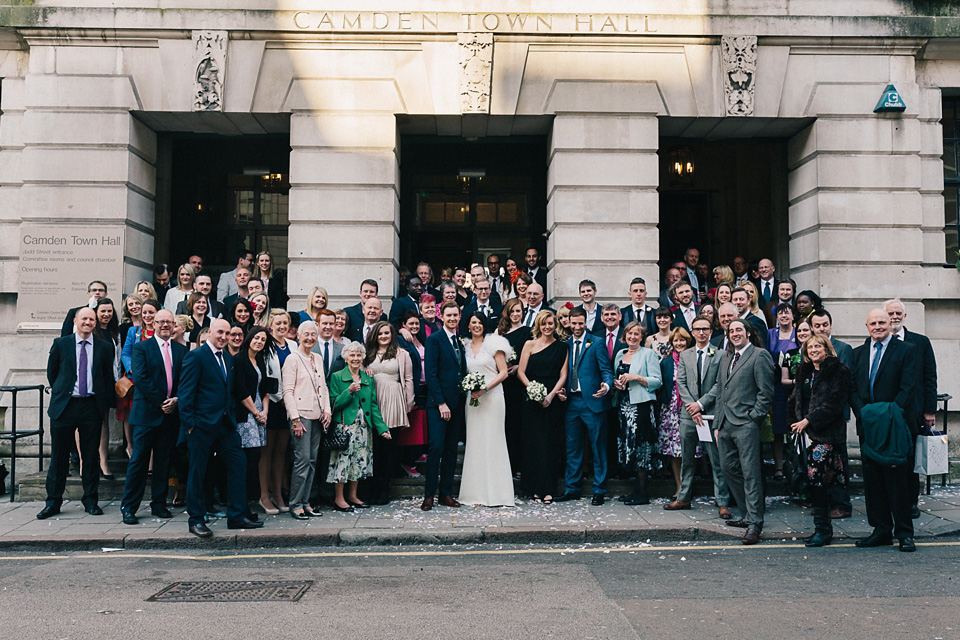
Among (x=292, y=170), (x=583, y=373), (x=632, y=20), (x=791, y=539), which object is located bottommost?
(x=791, y=539)

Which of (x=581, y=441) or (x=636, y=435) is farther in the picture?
(x=581, y=441)

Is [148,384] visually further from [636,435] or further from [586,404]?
[636,435]

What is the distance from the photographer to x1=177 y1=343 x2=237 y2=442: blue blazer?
329 inches

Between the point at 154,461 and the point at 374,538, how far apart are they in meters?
2.82

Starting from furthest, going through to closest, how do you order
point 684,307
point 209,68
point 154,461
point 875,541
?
point 209,68
point 684,307
point 154,461
point 875,541

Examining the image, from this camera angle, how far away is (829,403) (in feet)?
26.5

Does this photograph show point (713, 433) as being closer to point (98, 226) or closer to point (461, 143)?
point (461, 143)

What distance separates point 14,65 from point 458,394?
928 centimetres

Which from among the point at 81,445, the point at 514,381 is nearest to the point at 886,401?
the point at 514,381

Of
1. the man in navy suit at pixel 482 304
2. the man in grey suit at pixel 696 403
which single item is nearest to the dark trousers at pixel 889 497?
the man in grey suit at pixel 696 403

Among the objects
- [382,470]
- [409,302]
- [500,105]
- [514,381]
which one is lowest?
[382,470]

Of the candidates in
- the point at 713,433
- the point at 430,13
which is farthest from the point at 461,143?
the point at 713,433

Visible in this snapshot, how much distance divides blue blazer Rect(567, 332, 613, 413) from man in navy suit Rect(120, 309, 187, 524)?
469 cm

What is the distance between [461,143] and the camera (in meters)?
15.7
